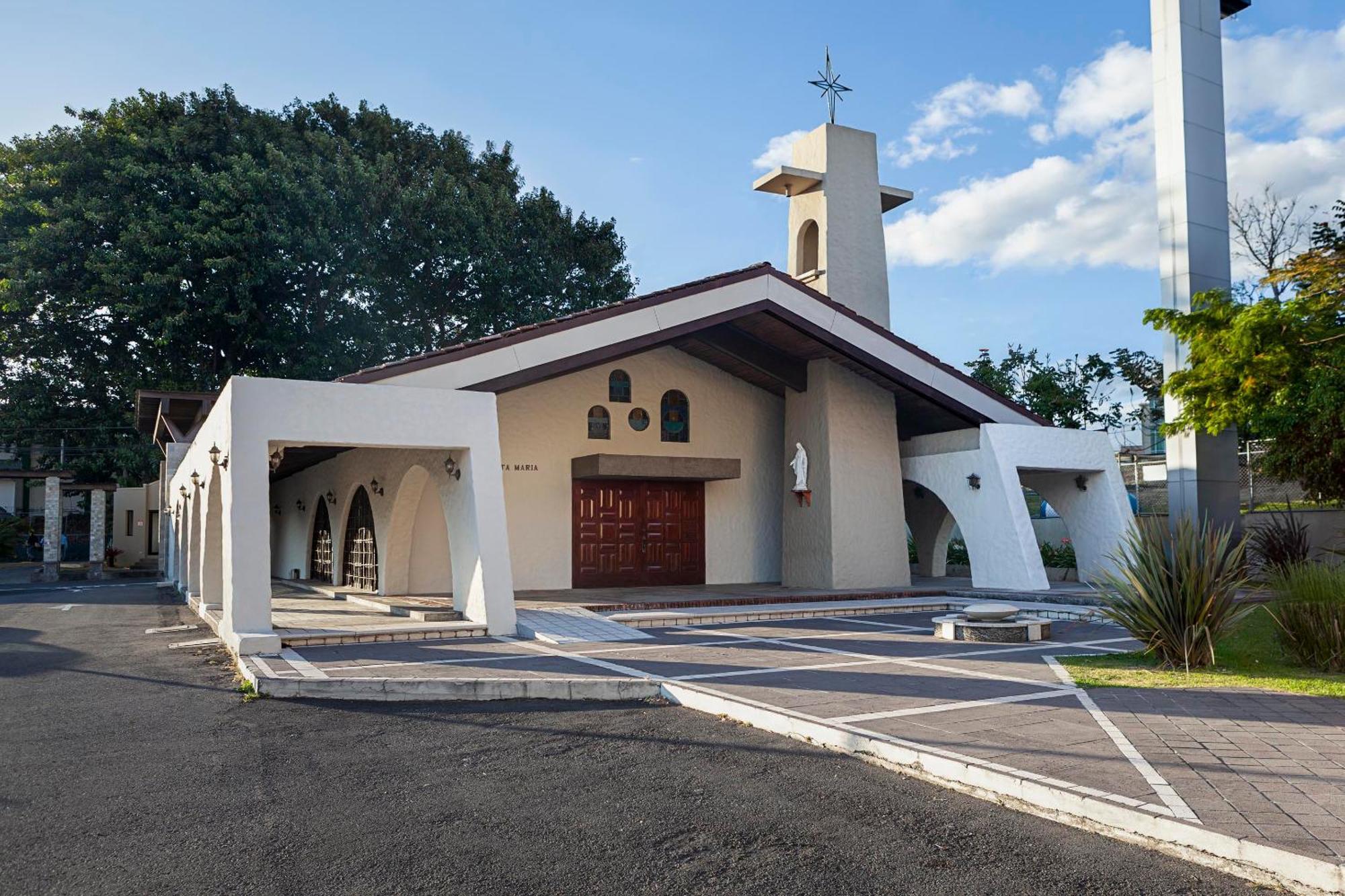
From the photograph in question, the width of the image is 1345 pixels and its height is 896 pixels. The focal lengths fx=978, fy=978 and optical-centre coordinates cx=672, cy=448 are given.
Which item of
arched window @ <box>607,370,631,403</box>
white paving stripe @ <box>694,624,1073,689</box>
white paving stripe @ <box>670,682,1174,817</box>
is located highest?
arched window @ <box>607,370,631,403</box>

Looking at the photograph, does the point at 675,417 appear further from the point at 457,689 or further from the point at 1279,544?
the point at 457,689

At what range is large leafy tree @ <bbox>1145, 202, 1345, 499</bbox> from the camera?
1335 cm

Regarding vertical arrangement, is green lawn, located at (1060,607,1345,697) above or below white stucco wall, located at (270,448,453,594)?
below

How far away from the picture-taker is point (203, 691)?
333 inches

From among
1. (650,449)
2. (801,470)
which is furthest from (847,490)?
(650,449)

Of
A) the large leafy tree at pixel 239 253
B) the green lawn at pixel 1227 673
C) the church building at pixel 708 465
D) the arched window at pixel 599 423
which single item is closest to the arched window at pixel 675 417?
the church building at pixel 708 465

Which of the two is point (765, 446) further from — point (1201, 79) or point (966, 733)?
point (966, 733)

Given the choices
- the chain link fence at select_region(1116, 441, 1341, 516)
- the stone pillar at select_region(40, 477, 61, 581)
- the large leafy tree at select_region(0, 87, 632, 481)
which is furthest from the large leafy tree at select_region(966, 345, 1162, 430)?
the stone pillar at select_region(40, 477, 61, 581)

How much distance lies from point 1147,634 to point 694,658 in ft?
14.0

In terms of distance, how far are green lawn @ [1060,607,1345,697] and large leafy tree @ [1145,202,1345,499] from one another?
5.12 metres

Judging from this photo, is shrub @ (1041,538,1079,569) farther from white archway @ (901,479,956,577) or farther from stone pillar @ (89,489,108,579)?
stone pillar @ (89,489,108,579)

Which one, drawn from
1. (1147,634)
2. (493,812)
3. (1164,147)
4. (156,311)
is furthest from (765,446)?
(156,311)

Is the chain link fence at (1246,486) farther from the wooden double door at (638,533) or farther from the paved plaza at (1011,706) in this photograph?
the paved plaza at (1011,706)

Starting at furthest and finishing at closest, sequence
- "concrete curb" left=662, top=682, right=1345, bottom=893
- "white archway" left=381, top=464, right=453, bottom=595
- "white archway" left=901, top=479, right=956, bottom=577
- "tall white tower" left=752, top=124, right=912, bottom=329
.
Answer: "tall white tower" left=752, top=124, right=912, bottom=329, "white archway" left=901, top=479, right=956, bottom=577, "white archway" left=381, top=464, right=453, bottom=595, "concrete curb" left=662, top=682, right=1345, bottom=893
